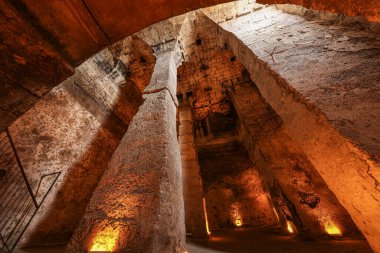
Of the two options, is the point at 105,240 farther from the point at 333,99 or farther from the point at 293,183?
the point at 293,183

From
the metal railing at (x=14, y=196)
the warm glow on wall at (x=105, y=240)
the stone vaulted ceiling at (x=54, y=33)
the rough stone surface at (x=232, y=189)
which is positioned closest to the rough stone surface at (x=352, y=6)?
the stone vaulted ceiling at (x=54, y=33)

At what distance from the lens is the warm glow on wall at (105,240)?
1.51 meters

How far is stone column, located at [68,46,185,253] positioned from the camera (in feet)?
5.04

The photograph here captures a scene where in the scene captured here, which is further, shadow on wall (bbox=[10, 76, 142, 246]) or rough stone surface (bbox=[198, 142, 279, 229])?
rough stone surface (bbox=[198, 142, 279, 229])

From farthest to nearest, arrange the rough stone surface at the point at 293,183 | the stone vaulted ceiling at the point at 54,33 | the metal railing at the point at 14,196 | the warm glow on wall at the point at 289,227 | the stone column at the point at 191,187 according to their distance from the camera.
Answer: the stone column at the point at 191,187
the warm glow on wall at the point at 289,227
the rough stone surface at the point at 293,183
the metal railing at the point at 14,196
the stone vaulted ceiling at the point at 54,33

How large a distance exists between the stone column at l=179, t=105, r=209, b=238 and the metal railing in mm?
3250

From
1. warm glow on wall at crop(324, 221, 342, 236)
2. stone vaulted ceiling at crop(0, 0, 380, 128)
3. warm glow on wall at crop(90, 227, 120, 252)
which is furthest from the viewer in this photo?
warm glow on wall at crop(324, 221, 342, 236)

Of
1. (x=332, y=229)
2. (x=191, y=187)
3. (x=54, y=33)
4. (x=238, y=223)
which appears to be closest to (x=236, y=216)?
(x=238, y=223)

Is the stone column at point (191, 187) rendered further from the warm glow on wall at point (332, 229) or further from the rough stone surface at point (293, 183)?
the warm glow on wall at point (332, 229)

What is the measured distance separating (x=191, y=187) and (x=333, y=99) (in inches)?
164

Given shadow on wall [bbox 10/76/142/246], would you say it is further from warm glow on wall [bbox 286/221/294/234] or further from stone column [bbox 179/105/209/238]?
warm glow on wall [bbox 286/221/294/234]

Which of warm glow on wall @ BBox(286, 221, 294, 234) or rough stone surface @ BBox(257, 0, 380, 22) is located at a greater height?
rough stone surface @ BBox(257, 0, 380, 22)

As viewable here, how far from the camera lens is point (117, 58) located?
6352mm

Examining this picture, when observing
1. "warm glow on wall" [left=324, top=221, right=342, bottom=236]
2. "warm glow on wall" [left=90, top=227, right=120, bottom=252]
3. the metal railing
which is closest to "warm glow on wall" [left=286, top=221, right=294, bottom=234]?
"warm glow on wall" [left=324, top=221, right=342, bottom=236]
